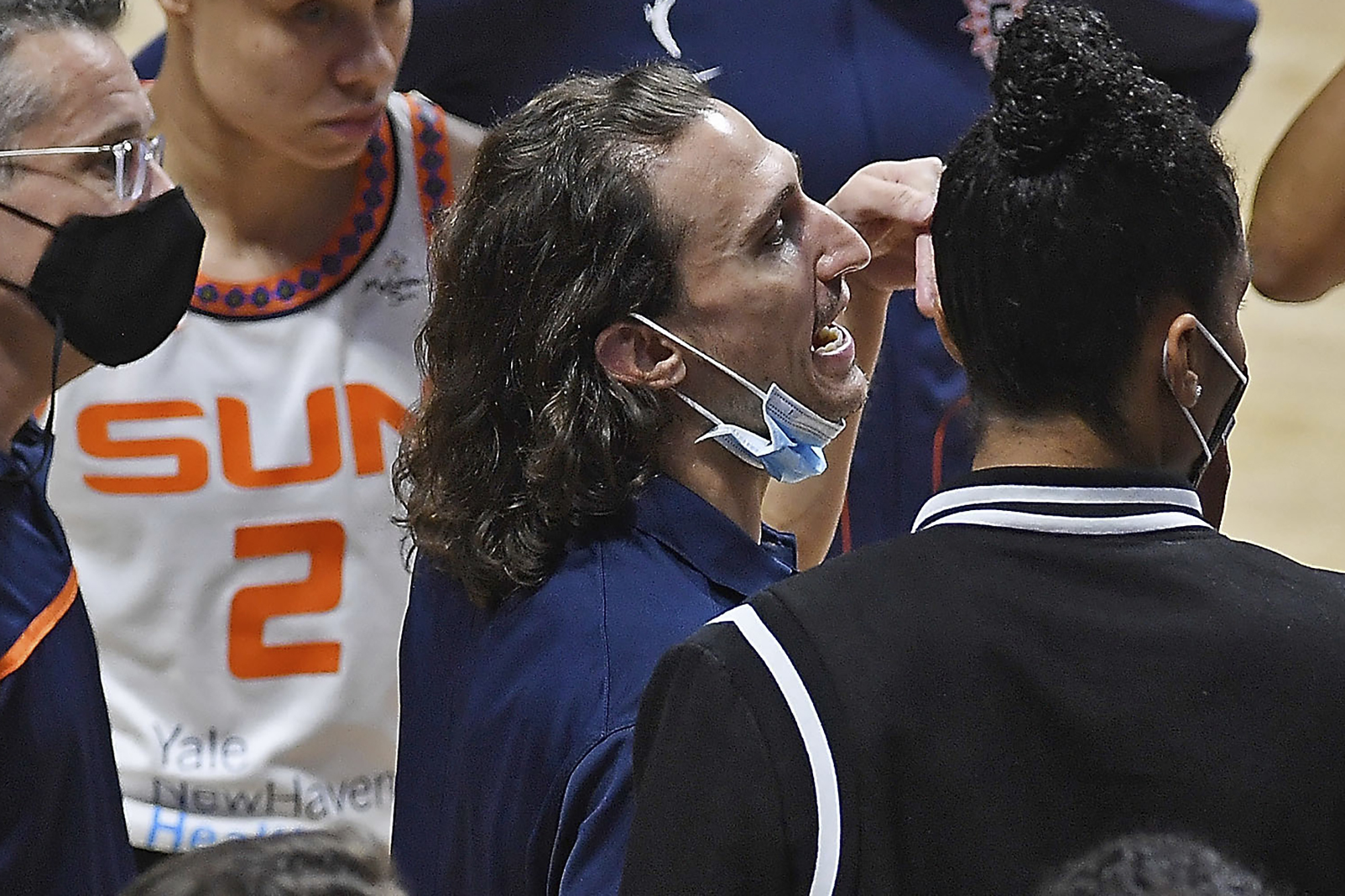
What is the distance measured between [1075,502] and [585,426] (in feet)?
1.63

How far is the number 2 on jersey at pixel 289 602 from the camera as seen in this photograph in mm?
2074

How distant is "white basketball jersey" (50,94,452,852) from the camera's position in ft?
6.76

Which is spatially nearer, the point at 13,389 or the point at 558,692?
the point at 558,692

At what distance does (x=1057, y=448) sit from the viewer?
1.16 meters

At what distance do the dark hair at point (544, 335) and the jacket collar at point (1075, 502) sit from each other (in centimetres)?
43

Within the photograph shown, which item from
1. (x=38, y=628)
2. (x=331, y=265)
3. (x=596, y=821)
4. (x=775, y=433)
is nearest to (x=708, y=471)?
(x=775, y=433)

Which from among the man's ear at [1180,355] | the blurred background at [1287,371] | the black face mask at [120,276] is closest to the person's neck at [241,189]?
the black face mask at [120,276]

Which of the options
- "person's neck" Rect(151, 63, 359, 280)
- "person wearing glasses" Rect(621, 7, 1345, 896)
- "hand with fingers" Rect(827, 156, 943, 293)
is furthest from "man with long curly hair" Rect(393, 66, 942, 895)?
"person's neck" Rect(151, 63, 359, 280)

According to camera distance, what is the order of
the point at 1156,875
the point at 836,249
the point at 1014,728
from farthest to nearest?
the point at 836,249
the point at 1014,728
the point at 1156,875

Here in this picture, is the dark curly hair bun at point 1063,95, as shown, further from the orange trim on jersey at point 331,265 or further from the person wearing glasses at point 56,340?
the orange trim on jersey at point 331,265

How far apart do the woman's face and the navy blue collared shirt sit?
0.65m

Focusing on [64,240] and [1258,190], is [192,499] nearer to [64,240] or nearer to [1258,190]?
[64,240]

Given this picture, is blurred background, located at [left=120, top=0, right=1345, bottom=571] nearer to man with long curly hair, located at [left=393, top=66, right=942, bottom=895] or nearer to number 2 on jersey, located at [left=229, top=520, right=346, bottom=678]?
number 2 on jersey, located at [left=229, top=520, right=346, bottom=678]

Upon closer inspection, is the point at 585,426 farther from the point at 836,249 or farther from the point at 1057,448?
the point at 1057,448
